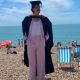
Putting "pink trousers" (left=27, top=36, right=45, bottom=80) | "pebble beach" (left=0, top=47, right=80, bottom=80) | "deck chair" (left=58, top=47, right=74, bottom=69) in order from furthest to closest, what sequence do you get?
"deck chair" (left=58, top=47, right=74, bottom=69) < "pebble beach" (left=0, top=47, right=80, bottom=80) < "pink trousers" (left=27, top=36, right=45, bottom=80)

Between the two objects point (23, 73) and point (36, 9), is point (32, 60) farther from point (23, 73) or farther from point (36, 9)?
point (23, 73)

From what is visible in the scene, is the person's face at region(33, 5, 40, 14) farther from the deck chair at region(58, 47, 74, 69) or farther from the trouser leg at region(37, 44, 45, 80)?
the deck chair at region(58, 47, 74, 69)

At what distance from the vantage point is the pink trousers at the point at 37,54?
809cm

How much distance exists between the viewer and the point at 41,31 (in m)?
8.17

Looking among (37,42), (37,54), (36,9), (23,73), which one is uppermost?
(36,9)

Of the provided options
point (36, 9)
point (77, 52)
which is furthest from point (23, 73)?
point (36, 9)

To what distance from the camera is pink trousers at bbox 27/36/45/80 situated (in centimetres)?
809

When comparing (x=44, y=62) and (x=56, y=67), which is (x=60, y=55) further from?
(x=44, y=62)

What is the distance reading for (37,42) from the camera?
8.08 m

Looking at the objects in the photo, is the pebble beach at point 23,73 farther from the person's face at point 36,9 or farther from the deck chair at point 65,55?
the person's face at point 36,9

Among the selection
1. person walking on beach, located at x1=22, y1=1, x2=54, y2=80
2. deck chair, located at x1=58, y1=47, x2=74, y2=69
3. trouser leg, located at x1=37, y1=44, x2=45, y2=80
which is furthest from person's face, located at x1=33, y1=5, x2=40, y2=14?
deck chair, located at x1=58, y1=47, x2=74, y2=69

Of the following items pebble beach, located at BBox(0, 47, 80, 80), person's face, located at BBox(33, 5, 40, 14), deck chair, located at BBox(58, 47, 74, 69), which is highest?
person's face, located at BBox(33, 5, 40, 14)

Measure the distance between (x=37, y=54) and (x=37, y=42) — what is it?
0.76 ft

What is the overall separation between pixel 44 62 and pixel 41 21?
787mm
